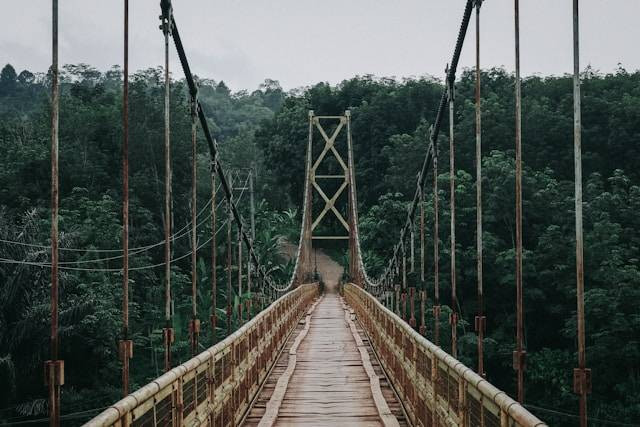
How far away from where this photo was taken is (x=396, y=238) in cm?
3300

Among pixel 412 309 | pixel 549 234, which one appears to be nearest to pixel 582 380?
pixel 412 309

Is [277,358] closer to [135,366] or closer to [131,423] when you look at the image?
[131,423]

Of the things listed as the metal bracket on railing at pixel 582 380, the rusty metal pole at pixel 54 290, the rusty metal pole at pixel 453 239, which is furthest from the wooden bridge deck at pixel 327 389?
the rusty metal pole at pixel 54 290

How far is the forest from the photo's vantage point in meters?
24.1

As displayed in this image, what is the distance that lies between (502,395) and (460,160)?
3537 cm

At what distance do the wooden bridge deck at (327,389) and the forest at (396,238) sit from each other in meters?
3.84

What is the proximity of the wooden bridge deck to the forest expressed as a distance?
384cm

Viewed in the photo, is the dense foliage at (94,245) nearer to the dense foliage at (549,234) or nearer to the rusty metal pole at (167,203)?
the dense foliage at (549,234)

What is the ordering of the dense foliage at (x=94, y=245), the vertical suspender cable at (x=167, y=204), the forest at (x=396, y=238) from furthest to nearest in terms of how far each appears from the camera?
1. the forest at (x=396, y=238)
2. the dense foliage at (x=94, y=245)
3. the vertical suspender cable at (x=167, y=204)

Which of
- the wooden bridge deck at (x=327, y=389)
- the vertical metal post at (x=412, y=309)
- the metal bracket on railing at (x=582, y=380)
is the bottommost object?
the wooden bridge deck at (x=327, y=389)

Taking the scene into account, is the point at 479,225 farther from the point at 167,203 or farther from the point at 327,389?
the point at 327,389

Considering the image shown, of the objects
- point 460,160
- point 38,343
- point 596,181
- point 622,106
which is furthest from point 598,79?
point 38,343

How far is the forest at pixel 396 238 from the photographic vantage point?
79.0 feet

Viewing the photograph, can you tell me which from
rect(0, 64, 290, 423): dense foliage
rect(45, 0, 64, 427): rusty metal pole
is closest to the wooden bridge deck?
rect(45, 0, 64, 427): rusty metal pole
